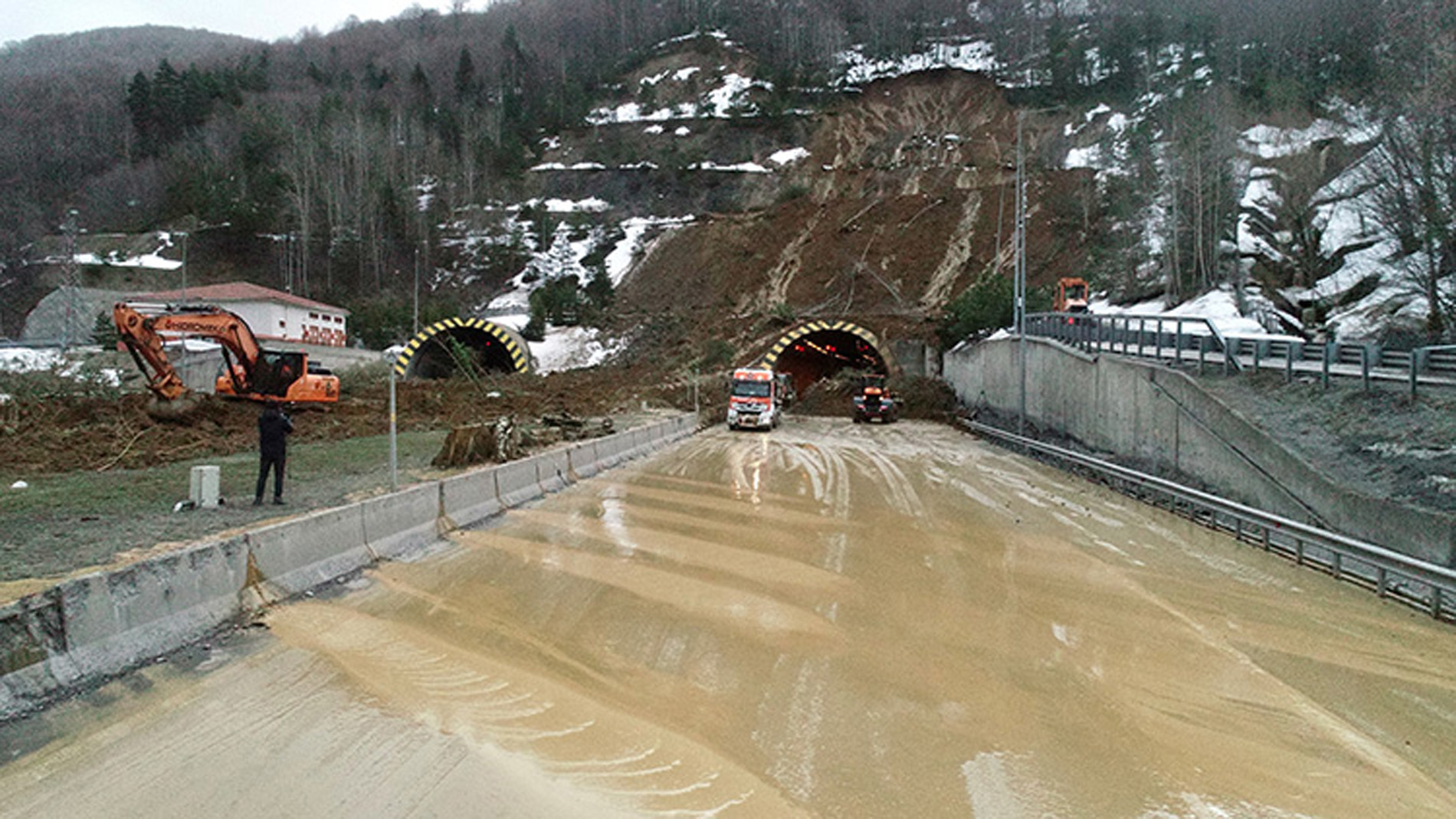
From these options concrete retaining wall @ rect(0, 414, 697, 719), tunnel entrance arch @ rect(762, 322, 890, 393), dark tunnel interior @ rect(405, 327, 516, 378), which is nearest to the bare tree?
tunnel entrance arch @ rect(762, 322, 890, 393)

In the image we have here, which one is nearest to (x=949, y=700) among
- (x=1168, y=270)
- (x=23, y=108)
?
(x=1168, y=270)

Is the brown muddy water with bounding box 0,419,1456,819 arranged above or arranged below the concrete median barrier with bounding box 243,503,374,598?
below

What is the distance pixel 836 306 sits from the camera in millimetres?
63656

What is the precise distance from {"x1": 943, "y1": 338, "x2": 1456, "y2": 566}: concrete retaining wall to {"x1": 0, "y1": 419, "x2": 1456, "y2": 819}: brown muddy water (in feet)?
7.23

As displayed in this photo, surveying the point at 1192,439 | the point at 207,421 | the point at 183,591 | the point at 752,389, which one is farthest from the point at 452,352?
the point at 183,591

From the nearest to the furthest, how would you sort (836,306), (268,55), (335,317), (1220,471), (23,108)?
(1220,471) → (335,317) → (836,306) → (23,108) → (268,55)

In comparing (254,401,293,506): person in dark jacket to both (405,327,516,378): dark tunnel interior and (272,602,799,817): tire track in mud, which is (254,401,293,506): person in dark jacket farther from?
(405,327,516,378): dark tunnel interior

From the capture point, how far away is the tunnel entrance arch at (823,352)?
5147cm

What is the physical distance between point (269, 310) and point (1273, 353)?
2052 inches

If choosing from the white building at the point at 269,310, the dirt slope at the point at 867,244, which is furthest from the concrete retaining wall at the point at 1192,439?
the white building at the point at 269,310

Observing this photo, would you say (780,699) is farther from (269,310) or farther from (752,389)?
(269,310)

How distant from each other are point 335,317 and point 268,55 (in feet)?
355

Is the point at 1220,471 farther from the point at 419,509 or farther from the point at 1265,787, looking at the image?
the point at 419,509

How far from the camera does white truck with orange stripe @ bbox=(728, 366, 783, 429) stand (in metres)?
37.2
